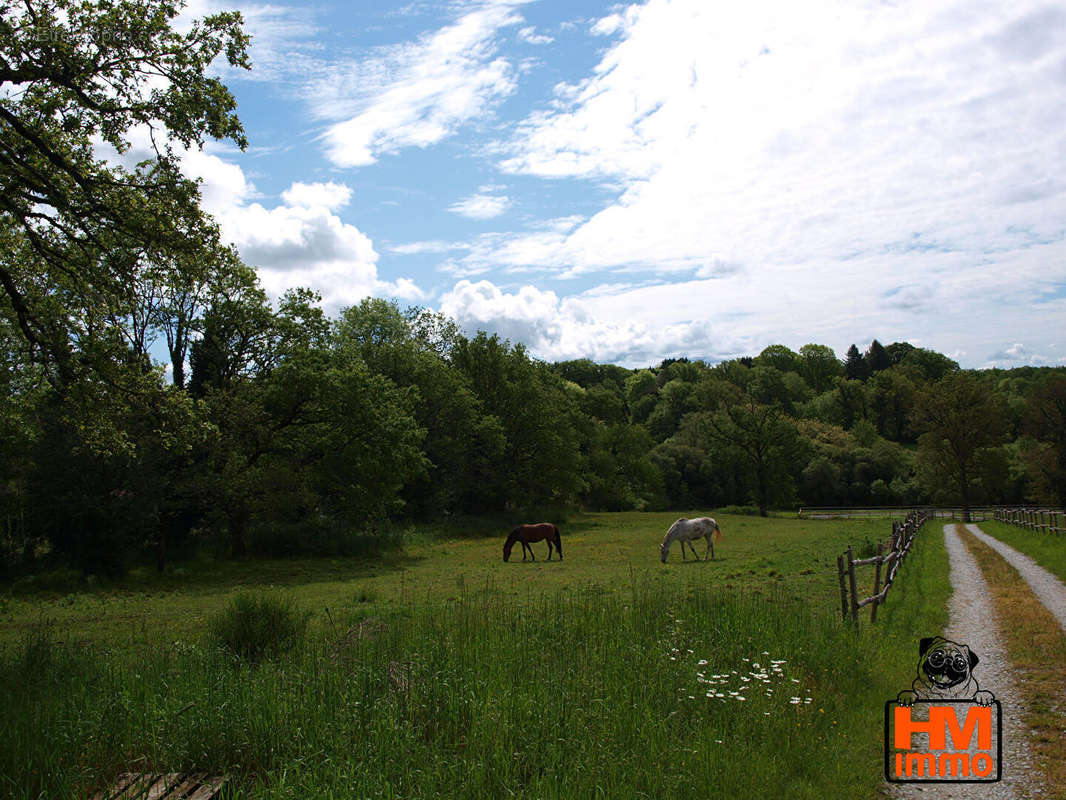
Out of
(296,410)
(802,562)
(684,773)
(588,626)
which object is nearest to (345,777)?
(684,773)

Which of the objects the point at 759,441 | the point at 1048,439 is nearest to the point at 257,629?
the point at 1048,439

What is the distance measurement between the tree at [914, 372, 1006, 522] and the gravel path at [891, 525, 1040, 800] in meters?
48.7

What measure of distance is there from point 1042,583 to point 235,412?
27610 millimetres

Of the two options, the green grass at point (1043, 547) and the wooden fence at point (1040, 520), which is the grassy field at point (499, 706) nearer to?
the green grass at point (1043, 547)

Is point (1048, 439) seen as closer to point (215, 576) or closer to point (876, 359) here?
point (215, 576)

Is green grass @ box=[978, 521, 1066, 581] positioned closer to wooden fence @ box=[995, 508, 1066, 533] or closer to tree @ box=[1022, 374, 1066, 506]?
wooden fence @ box=[995, 508, 1066, 533]

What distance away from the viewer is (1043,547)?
74.0 feet

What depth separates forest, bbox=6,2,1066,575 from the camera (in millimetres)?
12578

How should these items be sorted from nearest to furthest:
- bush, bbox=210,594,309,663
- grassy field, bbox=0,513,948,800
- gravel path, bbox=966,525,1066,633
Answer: grassy field, bbox=0,513,948,800
bush, bbox=210,594,309,663
gravel path, bbox=966,525,1066,633

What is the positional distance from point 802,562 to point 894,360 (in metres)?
132

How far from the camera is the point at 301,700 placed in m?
6.76

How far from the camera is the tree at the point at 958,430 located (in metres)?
57.3

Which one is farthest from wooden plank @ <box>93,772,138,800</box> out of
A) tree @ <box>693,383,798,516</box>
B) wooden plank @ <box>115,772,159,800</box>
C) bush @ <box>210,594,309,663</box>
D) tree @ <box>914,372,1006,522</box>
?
tree @ <box>914,372,1006,522</box>

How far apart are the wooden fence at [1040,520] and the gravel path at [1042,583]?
4437 mm
